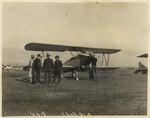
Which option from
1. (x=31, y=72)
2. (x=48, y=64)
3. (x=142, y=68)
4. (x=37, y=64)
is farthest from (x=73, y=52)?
(x=142, y=68)

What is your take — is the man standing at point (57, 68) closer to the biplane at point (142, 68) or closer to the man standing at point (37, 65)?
the man standing at point (37, 65)

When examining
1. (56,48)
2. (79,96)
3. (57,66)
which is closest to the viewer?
(79,96)

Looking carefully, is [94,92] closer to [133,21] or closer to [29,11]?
[133,21]

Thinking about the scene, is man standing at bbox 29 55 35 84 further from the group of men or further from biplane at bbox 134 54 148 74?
biplane at bbox 134 54 148 74

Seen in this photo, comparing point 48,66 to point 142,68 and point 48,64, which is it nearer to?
point 48,64

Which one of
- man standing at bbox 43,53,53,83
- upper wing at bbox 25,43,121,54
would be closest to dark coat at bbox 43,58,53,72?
man standing at bbox 43,53,53,83

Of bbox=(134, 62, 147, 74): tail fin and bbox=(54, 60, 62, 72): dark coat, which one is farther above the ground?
bbox=(54, 60, 62, 72): dark coat

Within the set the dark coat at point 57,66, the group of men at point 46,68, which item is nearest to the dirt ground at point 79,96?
the group of men at point 46,68
